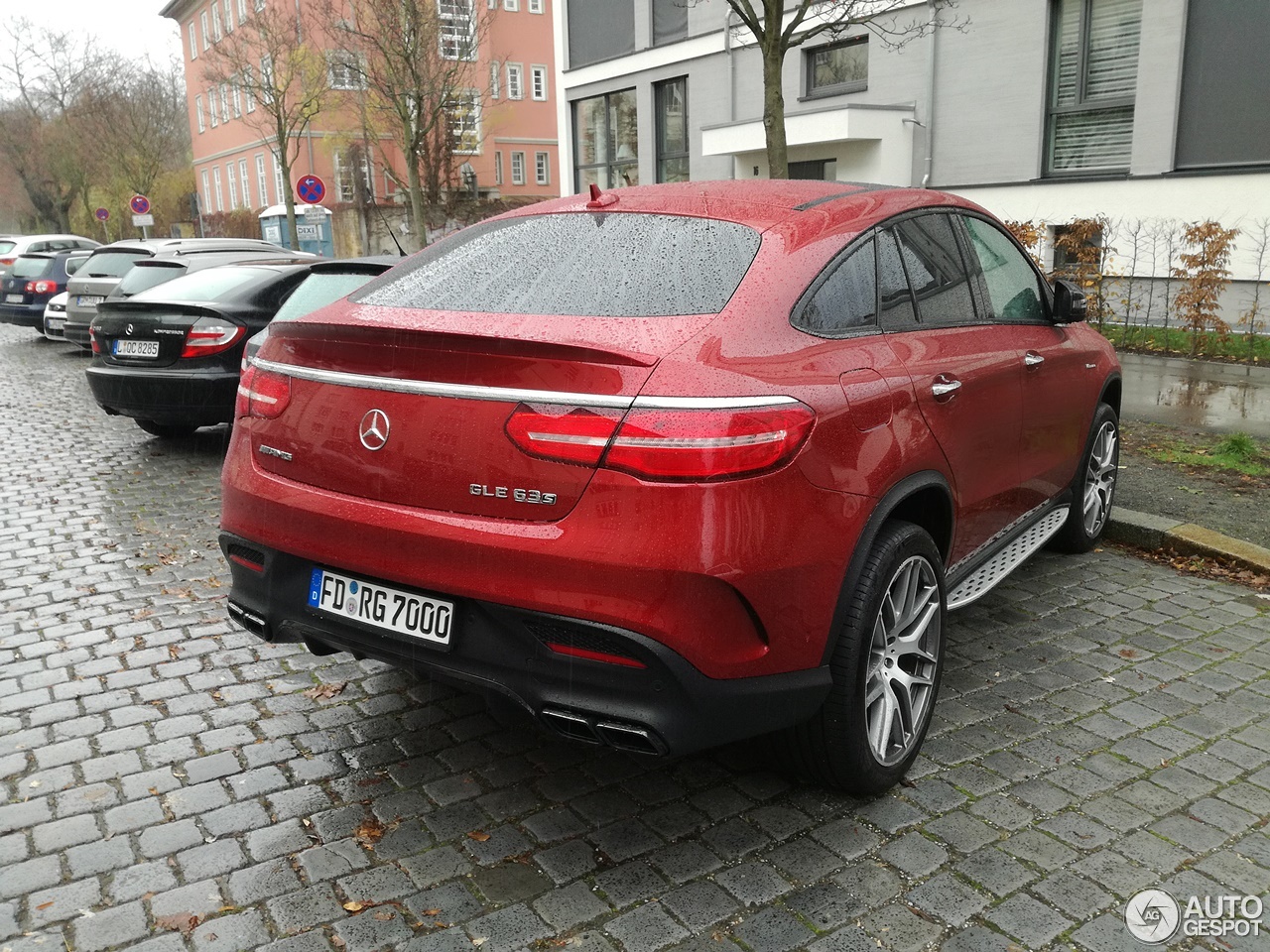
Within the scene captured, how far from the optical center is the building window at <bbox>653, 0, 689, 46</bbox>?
86.5 feet

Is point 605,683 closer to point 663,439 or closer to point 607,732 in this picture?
→ point 607,732

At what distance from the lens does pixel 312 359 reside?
3.11 m

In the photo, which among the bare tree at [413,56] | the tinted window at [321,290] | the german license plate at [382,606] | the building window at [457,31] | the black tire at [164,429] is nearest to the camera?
the german license plate at [382,606]

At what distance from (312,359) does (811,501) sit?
1475 millimetres

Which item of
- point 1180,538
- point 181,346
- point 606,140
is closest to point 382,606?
point 1180,538

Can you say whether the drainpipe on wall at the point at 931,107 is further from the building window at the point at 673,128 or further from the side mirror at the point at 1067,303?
the side mirror at the point at 1067,303

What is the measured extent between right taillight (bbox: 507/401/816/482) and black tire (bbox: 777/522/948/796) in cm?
59

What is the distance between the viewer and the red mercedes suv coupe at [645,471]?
2594 millimetres

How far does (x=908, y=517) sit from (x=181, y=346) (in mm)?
6455

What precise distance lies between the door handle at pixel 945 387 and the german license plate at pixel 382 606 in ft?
5.46

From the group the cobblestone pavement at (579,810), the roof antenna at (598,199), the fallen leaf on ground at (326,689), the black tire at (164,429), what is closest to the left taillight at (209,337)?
the black tire at (164,429)

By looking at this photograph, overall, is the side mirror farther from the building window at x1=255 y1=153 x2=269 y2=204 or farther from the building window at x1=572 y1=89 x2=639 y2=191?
the building window at x1=255 y1=153 x2=269 y2=204

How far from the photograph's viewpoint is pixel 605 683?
265 cm

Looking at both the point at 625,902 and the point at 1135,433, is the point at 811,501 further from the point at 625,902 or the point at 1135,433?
the point at 1135,433
